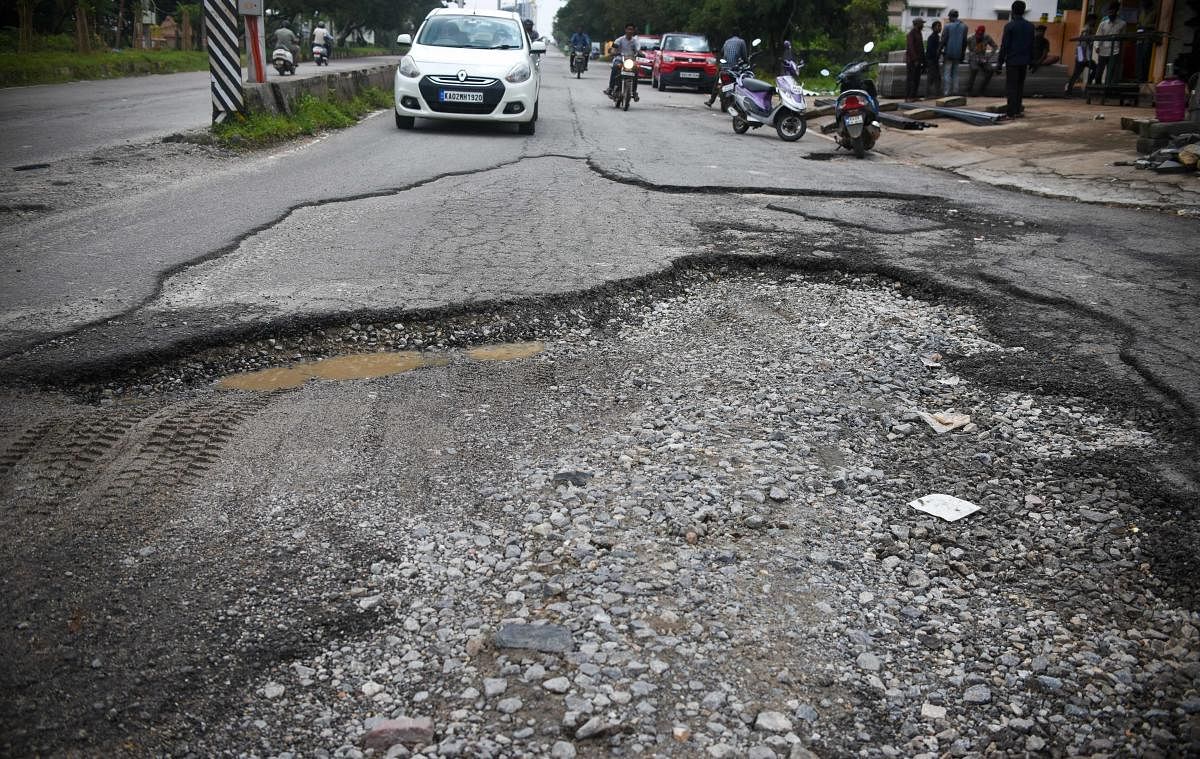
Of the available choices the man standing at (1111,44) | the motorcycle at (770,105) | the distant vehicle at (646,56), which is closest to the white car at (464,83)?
the motorcycle at (770,105)

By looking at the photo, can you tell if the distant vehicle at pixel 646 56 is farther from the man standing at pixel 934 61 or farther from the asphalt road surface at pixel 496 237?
the asphalt road surface at pixel 496 237

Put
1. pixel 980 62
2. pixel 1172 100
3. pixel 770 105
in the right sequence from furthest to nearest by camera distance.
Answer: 1. pixel 980 62
2. pixel 770 105
3. pixel 1172 100

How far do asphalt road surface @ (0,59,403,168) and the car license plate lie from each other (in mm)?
3323

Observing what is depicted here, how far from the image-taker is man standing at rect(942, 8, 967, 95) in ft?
56.3

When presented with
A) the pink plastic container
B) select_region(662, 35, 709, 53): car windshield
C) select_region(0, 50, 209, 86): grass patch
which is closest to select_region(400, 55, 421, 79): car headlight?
the pink plastic container

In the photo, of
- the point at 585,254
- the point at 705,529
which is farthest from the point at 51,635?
the point at 585,254

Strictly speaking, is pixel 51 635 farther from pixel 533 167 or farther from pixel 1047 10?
pixel 1047 10

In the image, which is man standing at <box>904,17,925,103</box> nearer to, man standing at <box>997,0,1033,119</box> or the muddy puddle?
man standing at <box>997,0,1033,119</box>

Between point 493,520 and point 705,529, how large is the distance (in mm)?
692

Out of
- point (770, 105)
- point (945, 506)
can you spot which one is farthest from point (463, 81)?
point (945, 506)

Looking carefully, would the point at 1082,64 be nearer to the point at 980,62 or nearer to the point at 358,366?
the point at 980,62

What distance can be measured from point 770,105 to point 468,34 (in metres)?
4.73

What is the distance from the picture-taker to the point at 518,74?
1250 centimetres

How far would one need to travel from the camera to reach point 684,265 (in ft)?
19.4
